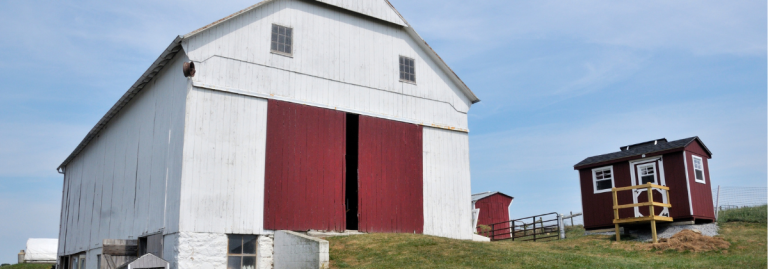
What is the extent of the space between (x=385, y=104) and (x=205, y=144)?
6957mm

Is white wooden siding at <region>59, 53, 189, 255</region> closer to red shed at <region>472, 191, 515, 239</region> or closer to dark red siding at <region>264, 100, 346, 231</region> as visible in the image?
dark red siding at <region>264, 100, 346, 231</region>

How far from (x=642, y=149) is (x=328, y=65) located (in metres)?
14.0

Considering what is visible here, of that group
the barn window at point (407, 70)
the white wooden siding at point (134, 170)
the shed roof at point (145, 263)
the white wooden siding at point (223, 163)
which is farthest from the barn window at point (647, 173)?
the shed roof at point (145, 263)

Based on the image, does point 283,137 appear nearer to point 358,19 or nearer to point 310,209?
point 310,209

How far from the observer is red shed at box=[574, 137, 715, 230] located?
79.0 ft

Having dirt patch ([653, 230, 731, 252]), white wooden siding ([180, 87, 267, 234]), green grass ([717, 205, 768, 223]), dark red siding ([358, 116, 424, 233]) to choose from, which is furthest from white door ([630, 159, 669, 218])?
white wooden siding ([180, 87, 267, 234])

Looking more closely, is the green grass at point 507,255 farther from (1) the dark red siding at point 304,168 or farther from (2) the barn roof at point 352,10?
(2) the barn roof at point 352,10

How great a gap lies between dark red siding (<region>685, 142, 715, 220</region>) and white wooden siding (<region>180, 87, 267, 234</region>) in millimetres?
16378

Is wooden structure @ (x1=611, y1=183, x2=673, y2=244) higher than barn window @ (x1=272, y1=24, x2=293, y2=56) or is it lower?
lower

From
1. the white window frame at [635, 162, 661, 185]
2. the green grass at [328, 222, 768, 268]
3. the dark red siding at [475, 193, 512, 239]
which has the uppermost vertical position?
the white window frame at [635, 162, 661, 185]

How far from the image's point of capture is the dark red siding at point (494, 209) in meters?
39.7

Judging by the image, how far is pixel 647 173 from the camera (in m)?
25.5

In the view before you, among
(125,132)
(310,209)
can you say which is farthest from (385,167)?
(125,132)

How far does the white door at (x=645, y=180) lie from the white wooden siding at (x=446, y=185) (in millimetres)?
6932
